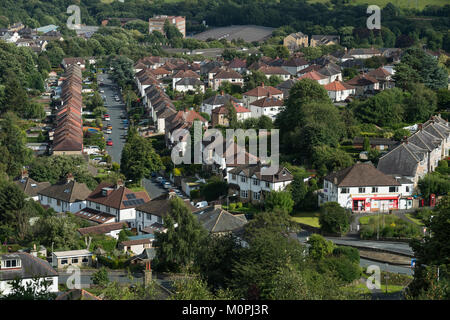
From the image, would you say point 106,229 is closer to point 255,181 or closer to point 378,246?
point 255,181

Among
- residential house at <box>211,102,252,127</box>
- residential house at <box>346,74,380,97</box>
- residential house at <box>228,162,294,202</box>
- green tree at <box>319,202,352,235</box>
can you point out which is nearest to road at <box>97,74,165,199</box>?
residential house at <box>228,162,294,202</box>

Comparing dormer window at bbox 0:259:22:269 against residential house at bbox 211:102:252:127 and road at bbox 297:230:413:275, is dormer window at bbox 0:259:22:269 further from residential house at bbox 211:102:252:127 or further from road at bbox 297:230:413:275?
residential house at bbox 211:102:252:127

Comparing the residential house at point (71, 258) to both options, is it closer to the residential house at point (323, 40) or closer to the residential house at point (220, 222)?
the residential house at point (220, 222)

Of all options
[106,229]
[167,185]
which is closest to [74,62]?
[167,185]

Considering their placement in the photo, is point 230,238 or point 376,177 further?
point 376,177

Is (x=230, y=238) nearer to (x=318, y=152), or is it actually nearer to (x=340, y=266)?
(x=340, y=266)
